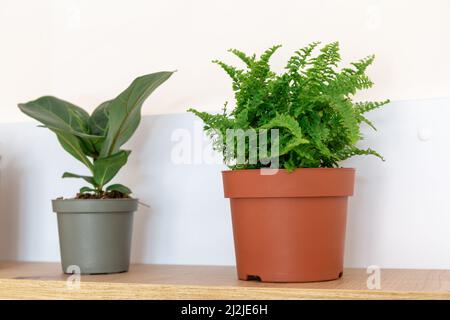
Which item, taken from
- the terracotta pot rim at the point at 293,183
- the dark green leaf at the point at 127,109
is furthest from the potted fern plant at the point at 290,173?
the dark green leaf at the point at 127,109

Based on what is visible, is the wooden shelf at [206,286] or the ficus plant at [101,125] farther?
the ficus plant at [101,125]

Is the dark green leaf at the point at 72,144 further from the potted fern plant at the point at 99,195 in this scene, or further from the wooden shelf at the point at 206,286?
the wooden shelf at the point at 206,286

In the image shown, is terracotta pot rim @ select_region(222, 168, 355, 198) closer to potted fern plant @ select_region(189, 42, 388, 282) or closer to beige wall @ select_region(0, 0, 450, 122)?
potted fern plant @ select_region(189, 42, 388, 282)

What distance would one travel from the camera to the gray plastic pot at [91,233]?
3.95 feet

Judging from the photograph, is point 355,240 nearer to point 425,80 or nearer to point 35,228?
point 425,80

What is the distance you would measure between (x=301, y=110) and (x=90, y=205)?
1.47ft

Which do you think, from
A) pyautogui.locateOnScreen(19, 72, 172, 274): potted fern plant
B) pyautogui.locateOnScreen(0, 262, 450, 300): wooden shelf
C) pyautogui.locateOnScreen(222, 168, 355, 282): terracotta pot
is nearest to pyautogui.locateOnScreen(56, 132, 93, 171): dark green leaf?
pyautogui.locateOnScreen(19, 72, 172, 274): potted fern plant

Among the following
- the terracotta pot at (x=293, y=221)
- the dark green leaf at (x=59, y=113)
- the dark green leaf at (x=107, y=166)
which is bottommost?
the terracotta pot at (x=293, y=221)

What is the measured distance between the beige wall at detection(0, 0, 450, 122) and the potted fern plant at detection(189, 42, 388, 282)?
0.78ft

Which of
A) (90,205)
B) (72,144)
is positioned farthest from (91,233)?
(72,144)

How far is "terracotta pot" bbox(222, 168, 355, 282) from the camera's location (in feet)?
3.35

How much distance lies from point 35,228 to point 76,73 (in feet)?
1.26

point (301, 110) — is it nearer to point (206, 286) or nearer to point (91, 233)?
point (206, 286)
